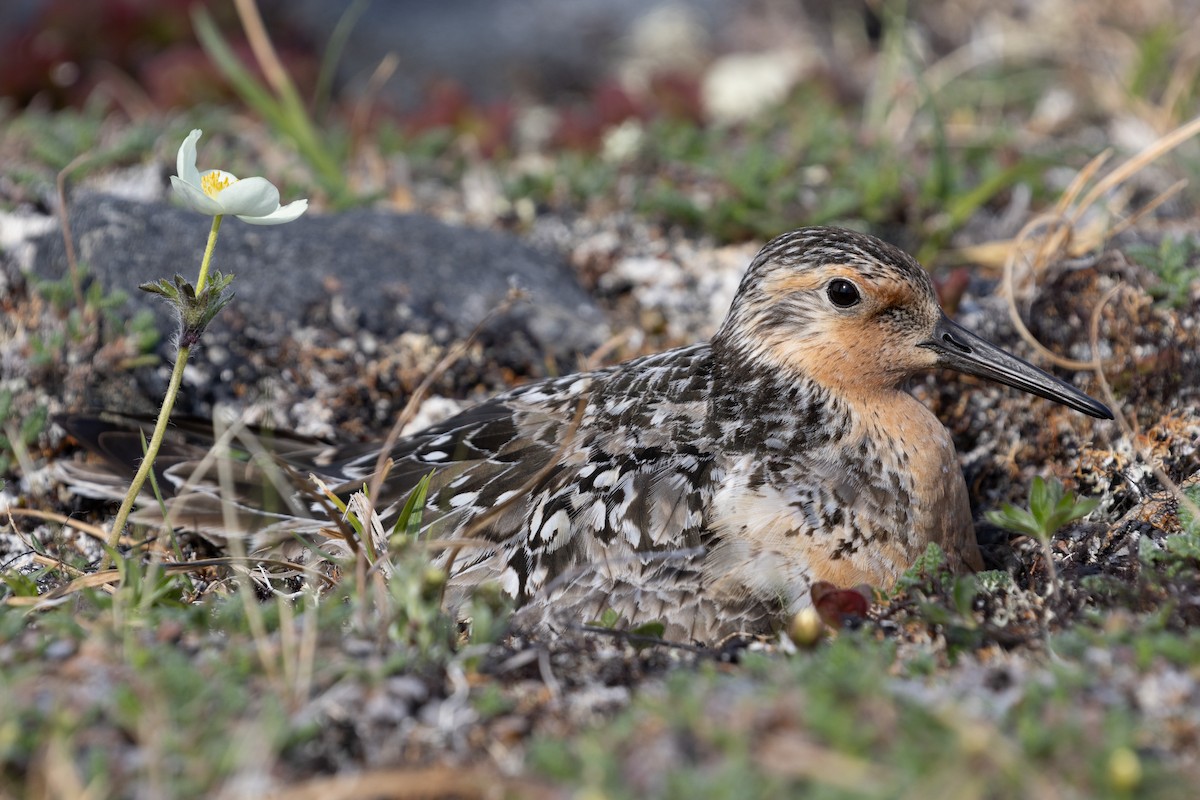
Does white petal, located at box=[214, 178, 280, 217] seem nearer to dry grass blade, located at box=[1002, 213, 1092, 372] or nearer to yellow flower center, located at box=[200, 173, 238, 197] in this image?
yellow flower center, located at box=[200, 173, 238, 197]

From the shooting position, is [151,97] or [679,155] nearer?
[679,155]

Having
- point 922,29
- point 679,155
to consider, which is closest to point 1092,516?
point 679,155

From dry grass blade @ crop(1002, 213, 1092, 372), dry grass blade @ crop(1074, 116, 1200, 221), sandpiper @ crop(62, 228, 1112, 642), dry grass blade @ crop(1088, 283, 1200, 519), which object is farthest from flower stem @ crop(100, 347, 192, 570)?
dry grass blade @ crop(1074, 116, 1200, 221)

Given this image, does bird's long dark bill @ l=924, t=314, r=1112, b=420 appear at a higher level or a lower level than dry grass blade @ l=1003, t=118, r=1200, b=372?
lower

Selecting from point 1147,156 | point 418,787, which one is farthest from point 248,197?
point 1147,156

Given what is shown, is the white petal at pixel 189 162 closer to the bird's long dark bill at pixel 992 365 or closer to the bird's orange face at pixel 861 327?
the bird's orange face at pixel 861 327

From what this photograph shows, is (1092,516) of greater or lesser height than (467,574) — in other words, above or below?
above

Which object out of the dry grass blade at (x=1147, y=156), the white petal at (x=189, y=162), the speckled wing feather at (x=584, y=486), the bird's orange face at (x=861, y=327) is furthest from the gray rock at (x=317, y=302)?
the dry grass blade at (x=1147, y=156)

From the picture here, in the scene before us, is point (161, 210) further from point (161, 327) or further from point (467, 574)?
point (467, 574)
